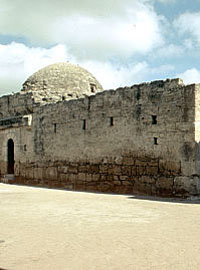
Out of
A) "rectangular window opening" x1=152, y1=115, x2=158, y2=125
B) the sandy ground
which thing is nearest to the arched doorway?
"rectangular window opening" x1=152, y1=115, x2=158, y2=125

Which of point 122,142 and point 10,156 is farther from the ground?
point 122,142

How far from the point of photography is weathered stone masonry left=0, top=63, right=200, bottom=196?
354 inches

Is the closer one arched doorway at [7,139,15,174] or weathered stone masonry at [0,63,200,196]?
weathered stone masonry at [0,63,200,196]

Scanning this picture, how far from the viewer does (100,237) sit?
15.0 feet

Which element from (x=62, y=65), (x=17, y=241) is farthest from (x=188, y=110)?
(x=62, y=65)

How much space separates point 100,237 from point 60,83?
1223 centimetres

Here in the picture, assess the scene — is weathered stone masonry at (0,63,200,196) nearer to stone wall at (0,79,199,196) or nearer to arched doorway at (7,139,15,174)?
stone wall at (0,79,199,196)

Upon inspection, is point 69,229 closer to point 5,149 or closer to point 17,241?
point 17,241

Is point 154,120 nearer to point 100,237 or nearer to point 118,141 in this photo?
point 118,141

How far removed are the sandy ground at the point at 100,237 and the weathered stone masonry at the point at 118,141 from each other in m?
2.02

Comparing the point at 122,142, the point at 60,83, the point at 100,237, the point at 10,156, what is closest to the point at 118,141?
the point at 122,142

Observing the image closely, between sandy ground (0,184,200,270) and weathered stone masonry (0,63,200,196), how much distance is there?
2.02 metres

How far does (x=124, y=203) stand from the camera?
8.02 meters

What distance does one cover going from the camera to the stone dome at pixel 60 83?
15461 mm
